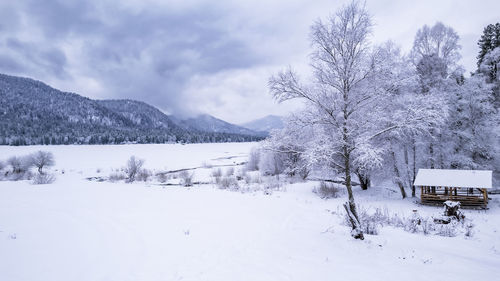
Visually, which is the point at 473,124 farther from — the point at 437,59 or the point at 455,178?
the point at 437,59

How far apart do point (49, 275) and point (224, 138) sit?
173908mm

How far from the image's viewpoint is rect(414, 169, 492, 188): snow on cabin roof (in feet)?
53.6

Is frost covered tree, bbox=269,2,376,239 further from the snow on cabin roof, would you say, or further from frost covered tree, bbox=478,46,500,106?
frost covered tree, bbox=478,46,500,106

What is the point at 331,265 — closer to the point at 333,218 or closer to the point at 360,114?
the point at 360,114

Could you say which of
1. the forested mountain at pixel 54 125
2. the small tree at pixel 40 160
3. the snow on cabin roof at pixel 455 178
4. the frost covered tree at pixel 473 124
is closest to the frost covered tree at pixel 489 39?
the frost covered tree at pixel 473 124

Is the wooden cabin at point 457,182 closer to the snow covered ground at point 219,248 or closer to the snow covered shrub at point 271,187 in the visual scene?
the snow covered ground at point 219,248

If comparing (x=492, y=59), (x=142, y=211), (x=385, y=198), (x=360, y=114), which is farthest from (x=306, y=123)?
(x=492, y=59)

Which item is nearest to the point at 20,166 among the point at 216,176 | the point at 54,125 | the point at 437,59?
the point at 216,176

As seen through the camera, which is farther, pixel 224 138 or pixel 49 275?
pixel 224 138

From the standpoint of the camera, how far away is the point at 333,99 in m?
8.11

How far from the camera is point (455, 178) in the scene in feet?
56.6

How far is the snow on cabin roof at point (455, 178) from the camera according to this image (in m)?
16.3

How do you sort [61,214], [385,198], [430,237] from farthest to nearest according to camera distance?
1. [385,198]
2. [61,214]
3. [430,237]

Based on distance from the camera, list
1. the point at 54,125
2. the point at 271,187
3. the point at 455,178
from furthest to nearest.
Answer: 1. the point at 54,125
2. the point at 271,187
3. the point at 455,178
